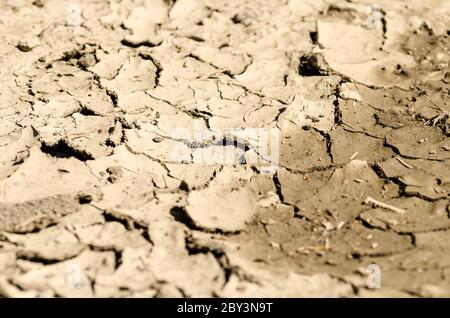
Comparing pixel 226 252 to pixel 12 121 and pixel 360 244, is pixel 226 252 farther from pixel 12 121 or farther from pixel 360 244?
pixel 12 121

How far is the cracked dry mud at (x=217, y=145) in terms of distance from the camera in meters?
1.55

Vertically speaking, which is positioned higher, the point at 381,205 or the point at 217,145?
the point at 217,145

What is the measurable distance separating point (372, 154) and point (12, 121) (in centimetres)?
149

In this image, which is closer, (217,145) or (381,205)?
(381,205)

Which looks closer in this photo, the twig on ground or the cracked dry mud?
the cracked dry mud

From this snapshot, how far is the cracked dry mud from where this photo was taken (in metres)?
1.55

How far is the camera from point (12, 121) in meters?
2.13

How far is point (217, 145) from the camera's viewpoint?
205cm

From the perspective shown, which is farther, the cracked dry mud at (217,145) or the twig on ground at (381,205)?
the twig on ground at (381,205)

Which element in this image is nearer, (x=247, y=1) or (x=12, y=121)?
(x=12, y=121)
